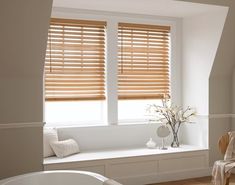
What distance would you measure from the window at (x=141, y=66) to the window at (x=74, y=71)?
1.08ft

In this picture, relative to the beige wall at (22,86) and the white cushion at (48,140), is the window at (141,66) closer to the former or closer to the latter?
the white cushion at (48,140)

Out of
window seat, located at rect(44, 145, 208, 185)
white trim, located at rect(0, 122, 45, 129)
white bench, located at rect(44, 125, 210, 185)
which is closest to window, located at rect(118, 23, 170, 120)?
white bench, located at rect(44, 125, 210, 185)

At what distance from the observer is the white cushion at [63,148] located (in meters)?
4.82

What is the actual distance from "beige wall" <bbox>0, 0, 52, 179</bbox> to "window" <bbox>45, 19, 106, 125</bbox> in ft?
2.43

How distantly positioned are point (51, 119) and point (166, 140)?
177 centimetres

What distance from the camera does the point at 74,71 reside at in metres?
5.30

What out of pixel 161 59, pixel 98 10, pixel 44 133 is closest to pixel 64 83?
pixel 44 133

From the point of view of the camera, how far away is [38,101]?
4.46 metres

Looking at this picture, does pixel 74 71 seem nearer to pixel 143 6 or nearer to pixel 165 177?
pixel 143 6

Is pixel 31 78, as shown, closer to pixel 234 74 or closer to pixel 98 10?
pixel 98 10

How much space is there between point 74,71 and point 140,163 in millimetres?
1502

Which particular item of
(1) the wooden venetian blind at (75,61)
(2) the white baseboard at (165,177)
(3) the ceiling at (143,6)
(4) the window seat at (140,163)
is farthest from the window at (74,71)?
(2) the white baseboard at (165,177)

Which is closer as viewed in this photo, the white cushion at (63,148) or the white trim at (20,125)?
the white trim at (20,125)

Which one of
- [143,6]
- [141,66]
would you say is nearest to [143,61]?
[141,66]
